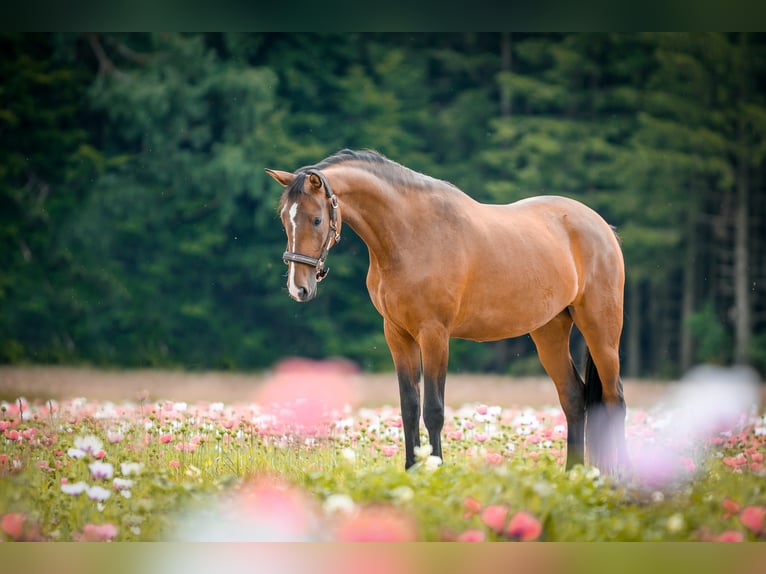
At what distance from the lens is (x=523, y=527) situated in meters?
3.85

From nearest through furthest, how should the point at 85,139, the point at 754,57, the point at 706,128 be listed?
the point at 754,57, the point at 706,128, the point at 85,139

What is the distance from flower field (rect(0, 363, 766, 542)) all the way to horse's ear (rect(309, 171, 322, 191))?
1477 millimetres

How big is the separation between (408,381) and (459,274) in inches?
26.8

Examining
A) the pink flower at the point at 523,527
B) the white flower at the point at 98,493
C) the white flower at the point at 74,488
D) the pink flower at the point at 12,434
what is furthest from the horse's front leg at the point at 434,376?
the pink flower at the point at 12,434

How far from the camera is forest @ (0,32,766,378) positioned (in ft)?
37.3

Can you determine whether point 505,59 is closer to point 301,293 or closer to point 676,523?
point 301,293

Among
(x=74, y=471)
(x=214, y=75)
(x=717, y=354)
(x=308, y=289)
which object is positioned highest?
(x=214, y=75)

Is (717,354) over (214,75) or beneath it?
beneath

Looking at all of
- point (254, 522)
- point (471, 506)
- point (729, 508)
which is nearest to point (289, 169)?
point (254, 522)

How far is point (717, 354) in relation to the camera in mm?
11336

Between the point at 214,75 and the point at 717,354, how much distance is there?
7317 mm

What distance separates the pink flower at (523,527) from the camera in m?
3.84
